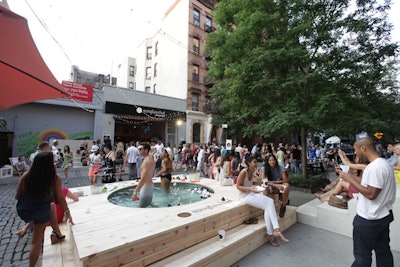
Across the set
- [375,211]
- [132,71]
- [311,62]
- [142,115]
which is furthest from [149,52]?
[375,211]

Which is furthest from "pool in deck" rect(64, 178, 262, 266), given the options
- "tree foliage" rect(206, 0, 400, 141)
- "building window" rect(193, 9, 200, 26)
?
"building window" rect(193, 9, 200, 26)

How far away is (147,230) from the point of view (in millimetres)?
2777

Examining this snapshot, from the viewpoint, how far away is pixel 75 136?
47.2 feet

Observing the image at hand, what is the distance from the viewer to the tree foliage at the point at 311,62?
6324mm

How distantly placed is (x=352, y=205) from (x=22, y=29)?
641 centimetres

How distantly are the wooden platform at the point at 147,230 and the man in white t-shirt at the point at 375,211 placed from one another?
169 centimetres

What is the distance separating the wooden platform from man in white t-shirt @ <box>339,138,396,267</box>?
1691 millimetres

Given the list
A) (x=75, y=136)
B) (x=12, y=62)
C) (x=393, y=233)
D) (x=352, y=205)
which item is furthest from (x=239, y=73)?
(x=75, y=136)

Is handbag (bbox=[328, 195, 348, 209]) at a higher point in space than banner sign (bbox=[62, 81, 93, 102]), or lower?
lower

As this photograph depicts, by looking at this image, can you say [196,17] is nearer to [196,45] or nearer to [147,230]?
[196,45]

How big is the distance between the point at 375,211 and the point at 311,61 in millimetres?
6018

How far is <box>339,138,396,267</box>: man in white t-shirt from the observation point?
2.19 meters

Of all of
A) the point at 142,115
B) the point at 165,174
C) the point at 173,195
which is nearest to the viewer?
the point at 165,174

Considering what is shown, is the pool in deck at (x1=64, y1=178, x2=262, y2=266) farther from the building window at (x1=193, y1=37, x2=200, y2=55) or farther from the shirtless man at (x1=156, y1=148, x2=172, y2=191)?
the building window at (x1=193, y1=37, x2=200, y2=55)
